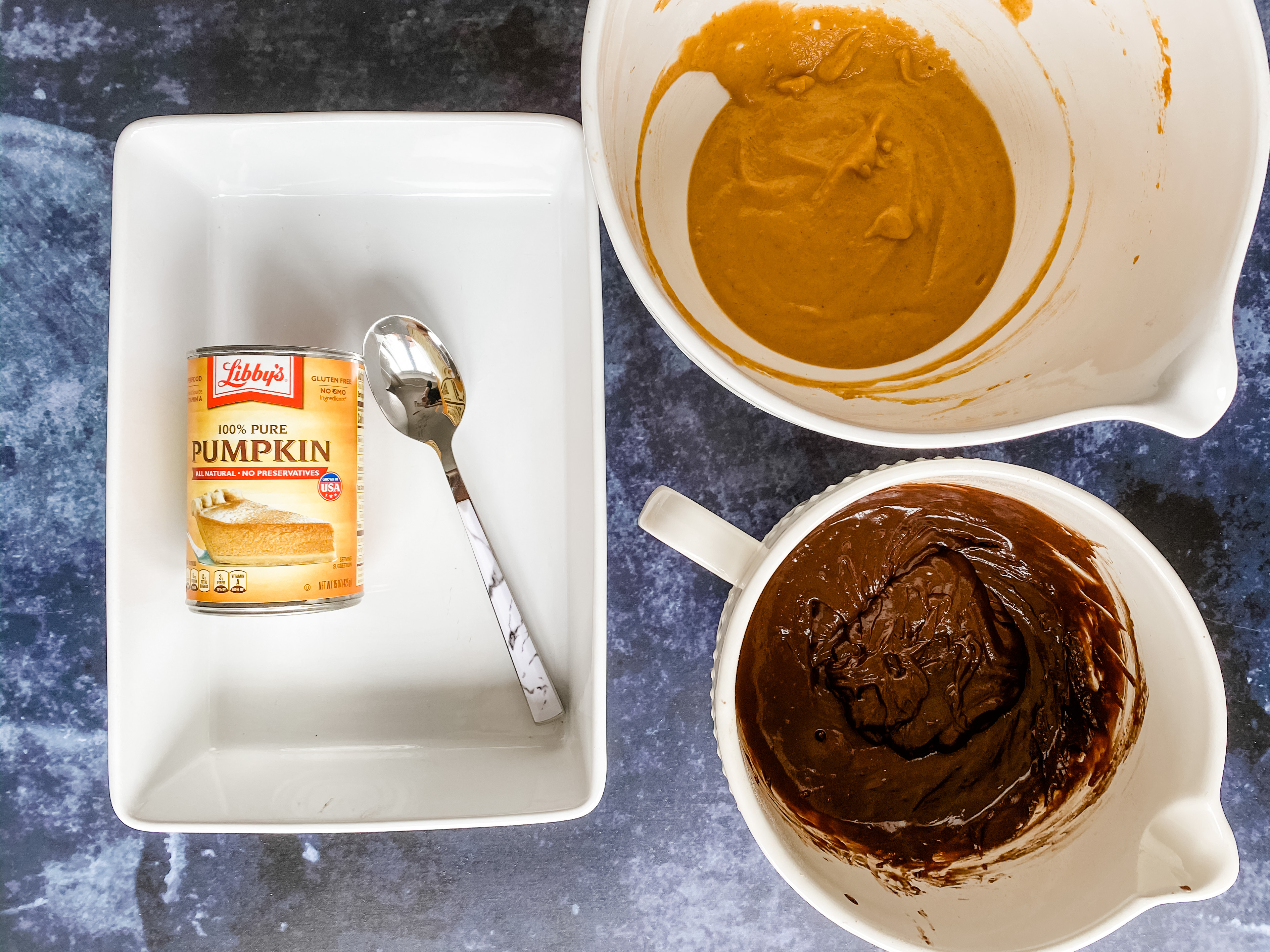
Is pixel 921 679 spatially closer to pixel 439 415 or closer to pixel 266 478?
pixel 439 415

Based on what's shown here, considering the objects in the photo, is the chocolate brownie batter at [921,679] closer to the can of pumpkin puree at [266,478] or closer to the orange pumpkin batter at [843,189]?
the orange pumpkin batter at [843,189]

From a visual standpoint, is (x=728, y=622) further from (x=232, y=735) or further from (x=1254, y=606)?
(x=1254, y=606)

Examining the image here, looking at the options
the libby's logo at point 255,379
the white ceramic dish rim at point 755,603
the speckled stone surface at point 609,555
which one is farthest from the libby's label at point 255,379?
the white ceramic dish rim at point 755,603

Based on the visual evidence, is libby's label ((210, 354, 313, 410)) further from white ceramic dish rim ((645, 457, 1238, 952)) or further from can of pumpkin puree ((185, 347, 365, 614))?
white ceramic dish rim ((645, 457, 1238, 952))

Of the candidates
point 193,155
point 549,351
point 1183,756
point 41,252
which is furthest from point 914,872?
point 41,252

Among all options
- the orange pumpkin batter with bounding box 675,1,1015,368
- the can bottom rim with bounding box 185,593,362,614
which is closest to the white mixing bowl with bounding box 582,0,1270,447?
the orange pumpkin batter with bounding box 675,1,1015,368

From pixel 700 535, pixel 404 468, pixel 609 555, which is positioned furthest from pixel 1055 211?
pixel 404 468

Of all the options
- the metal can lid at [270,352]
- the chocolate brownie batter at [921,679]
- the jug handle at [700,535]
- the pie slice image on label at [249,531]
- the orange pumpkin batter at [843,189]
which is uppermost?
the orange pumpkin batter at [843,189]
